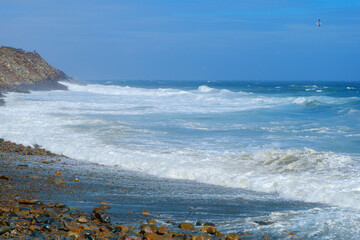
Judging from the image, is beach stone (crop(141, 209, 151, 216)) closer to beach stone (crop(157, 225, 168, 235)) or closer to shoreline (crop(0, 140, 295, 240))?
shoreline (crop(0, 140, 295, 240))

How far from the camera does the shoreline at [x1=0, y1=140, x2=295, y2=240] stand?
4555mm

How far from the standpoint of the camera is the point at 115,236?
465 cm

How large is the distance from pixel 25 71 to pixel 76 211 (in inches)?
1711

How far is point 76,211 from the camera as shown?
5.45 m

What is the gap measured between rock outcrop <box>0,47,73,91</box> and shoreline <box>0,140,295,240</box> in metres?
30.2

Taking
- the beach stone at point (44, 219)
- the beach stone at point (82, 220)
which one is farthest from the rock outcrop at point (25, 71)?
the beach stone at point (44, 219)

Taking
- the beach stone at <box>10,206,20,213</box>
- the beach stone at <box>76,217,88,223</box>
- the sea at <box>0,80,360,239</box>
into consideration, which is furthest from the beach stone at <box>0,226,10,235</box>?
the sea at <box>0,80,360,239</box>

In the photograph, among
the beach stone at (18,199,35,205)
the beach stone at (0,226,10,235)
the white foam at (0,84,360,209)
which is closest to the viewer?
the beach stone at (0,226,10,235)

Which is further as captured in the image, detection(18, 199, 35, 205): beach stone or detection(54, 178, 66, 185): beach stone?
detection(54, 178, 66, 185): beach stone

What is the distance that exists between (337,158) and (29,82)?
3834cm

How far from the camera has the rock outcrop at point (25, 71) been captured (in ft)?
135

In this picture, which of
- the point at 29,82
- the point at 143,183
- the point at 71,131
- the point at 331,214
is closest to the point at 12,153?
the point at 143,183

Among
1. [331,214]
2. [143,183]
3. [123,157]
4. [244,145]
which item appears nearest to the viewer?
[331,214]

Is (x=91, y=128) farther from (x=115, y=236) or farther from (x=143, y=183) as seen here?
(x=115, y=236)
